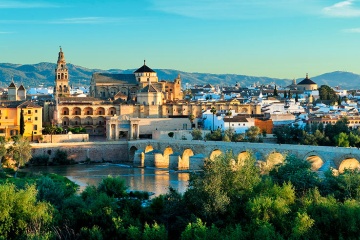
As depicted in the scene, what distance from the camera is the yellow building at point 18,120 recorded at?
42.0 m

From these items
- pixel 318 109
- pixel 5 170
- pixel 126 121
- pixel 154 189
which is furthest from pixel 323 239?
pixel 318 109

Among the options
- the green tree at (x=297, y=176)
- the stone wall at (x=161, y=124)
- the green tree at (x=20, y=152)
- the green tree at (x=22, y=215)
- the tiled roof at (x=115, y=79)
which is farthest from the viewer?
the tiled roof at (x=115, y=79)

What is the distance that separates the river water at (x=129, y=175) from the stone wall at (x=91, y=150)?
128 cm

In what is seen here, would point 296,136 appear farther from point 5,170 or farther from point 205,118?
point 5,170

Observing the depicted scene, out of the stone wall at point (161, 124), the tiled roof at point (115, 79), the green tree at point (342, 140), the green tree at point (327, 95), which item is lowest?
the green tree at point (342, 140)

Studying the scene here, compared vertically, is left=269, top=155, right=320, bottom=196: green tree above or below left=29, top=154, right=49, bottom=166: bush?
above

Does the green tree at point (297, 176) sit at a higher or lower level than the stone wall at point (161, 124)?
lower

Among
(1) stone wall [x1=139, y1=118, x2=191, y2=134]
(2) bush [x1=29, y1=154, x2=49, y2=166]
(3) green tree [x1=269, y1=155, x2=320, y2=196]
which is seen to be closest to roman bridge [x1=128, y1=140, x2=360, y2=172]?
(1) stone wall [x1=139, y1=118, x2=191, y2=134]

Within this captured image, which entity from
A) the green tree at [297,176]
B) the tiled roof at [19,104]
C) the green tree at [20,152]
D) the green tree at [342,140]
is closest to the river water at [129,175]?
the green tree at [20,152]

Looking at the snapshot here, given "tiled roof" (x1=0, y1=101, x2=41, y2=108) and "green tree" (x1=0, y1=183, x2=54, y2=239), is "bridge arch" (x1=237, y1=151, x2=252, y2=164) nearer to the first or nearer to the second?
"green tree" (x1=0, y1=183, x2=54, y2=239)

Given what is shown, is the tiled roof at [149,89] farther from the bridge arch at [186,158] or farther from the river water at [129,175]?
the bridge arch at [186,158]

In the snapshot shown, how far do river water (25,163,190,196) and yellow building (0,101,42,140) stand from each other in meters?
4.76

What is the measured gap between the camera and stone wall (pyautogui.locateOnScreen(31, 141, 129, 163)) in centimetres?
4012

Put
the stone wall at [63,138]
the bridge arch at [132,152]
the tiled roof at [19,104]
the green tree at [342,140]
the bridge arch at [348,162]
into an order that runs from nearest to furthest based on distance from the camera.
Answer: the bridge arch at [348,162], the green tree at [342,140], the bridge arch at [132,152], the stone wall at [63,138], the tiled roof at [19,104]
